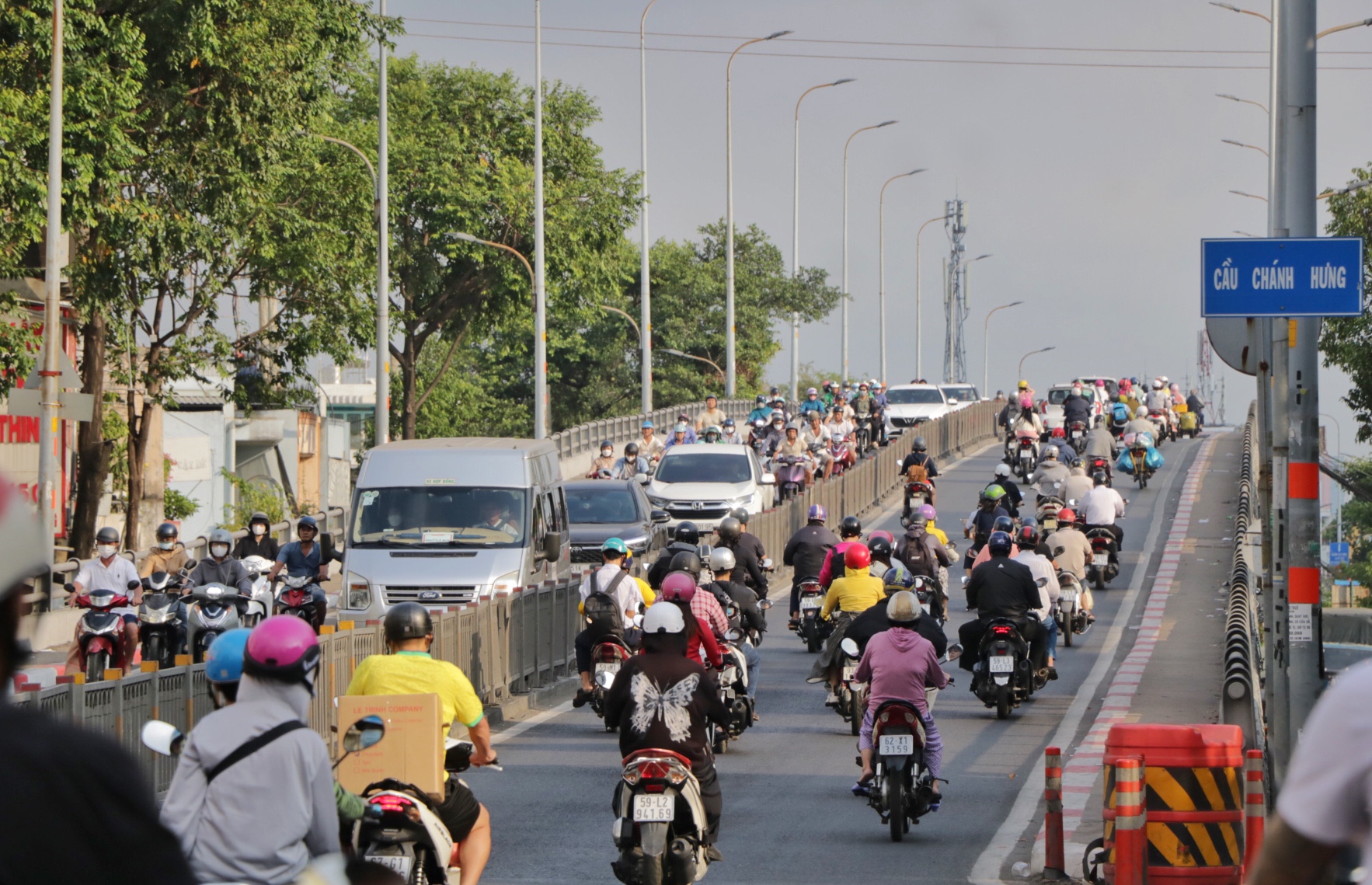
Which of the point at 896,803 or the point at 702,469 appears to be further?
the point at 702,469

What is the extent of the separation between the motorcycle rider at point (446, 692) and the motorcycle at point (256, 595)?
840 centimetres

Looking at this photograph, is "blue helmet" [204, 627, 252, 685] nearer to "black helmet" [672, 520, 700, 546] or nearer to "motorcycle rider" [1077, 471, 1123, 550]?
"black helmet" [672, 520, 700, 546]

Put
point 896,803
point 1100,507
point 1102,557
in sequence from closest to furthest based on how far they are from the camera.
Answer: point 896,803 → point 1100,507 → point 1102,557

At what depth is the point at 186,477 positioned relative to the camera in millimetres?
52812

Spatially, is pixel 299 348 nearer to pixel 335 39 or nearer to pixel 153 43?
pixel 335 39

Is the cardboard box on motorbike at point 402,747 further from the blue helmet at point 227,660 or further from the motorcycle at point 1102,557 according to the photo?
the motorcycle at point 1102,557

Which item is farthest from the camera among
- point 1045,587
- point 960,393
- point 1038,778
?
point 960,393

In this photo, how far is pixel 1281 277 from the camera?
10.2 m

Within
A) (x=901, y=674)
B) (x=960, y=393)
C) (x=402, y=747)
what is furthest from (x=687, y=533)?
(x=960, y=393)

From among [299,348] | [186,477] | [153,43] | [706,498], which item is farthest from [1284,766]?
[186,477]

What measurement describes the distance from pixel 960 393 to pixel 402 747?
55.2 meters

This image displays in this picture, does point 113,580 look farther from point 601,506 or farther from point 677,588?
point 601,506

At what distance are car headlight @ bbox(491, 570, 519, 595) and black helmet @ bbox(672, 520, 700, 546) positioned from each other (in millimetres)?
1816

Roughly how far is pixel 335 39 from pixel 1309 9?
29013 millimetres
